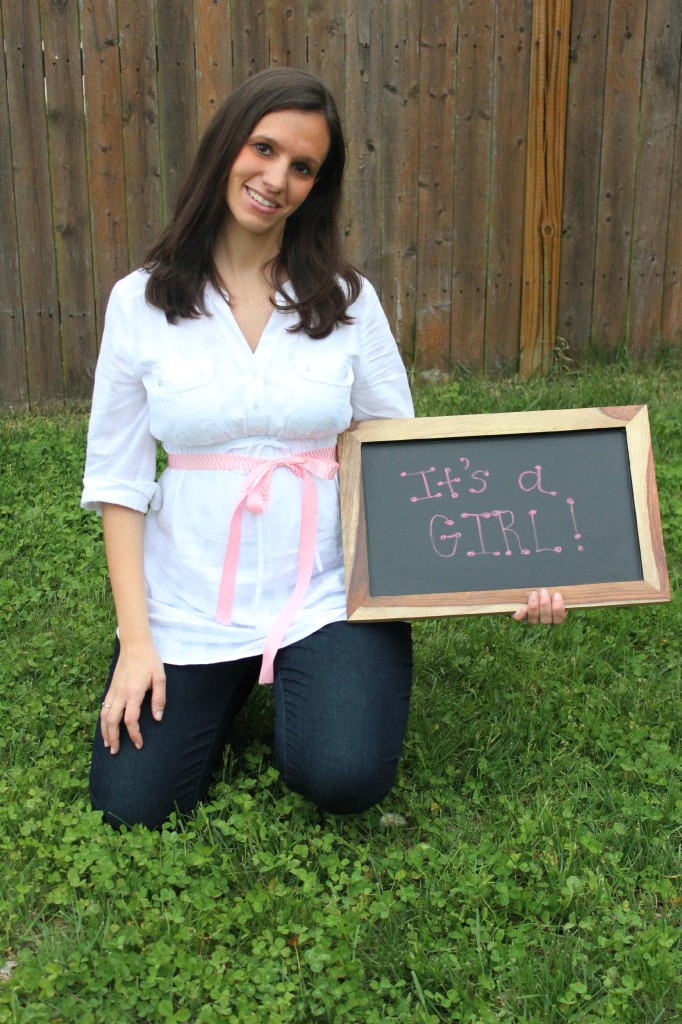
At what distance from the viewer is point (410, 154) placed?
4.87 m

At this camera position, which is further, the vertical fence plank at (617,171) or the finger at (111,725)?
the vertical fence plank at (617,171)

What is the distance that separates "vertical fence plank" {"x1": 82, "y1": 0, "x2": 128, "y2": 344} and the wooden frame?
2.74 meters

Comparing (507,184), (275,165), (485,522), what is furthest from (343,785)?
(507,184)

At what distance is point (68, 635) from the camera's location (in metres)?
3.27

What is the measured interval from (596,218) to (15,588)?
126 inches

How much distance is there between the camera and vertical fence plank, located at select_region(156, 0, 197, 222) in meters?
4.66

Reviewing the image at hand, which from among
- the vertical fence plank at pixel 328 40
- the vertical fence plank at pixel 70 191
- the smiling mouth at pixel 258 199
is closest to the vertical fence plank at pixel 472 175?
the vertical fence plank at pixel 328 40

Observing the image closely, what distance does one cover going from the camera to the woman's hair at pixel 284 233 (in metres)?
2.34

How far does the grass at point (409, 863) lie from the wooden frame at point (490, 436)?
0.48m

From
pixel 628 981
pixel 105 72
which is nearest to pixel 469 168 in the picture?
pixel 105 72

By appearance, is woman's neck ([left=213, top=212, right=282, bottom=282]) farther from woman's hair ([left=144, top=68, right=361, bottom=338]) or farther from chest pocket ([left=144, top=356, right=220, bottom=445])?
chest pocket ([left=144, top=356, right=220, bottom=445])

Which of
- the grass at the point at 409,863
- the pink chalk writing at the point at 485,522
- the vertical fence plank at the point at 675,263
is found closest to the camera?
the grass at the point at 409,863

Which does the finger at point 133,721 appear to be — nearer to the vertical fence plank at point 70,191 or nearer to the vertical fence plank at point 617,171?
the vertical fence plank at point 70,191

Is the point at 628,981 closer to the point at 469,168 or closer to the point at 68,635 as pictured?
the point at 68,635
